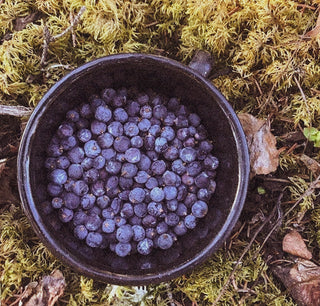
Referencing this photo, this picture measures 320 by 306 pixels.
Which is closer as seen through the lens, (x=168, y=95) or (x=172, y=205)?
(x=172, y=205)

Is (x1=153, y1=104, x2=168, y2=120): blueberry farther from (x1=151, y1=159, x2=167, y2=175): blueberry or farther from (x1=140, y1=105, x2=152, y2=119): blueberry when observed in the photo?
(x1=151, y1=159, x2=167, y2=175): blueberry

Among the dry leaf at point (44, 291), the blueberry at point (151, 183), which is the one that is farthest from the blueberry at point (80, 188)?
the dry leaf at point (44, 291)

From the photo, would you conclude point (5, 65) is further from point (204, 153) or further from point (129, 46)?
point (204, 153)

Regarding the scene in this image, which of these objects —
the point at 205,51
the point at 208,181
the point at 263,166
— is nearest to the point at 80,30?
the point at 205,51

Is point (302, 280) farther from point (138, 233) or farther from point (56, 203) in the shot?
point (56, 203)

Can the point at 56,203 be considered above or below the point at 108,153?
below

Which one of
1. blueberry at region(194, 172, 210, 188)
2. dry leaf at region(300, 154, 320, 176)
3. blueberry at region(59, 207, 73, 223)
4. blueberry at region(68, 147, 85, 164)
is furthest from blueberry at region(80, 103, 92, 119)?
dry leaf at region(300, 154, 320, 176)

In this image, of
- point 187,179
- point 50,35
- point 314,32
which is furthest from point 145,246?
point 314,32
